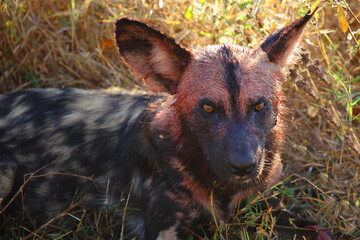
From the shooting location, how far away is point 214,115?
2.56 m

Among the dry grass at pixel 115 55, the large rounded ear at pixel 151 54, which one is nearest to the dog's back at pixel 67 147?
the large rounded ear at pixel 151 54

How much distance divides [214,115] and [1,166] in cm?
154

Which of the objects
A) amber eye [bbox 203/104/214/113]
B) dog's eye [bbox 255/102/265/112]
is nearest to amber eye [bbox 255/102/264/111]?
dog's eye [bbox 255/102/265/112]

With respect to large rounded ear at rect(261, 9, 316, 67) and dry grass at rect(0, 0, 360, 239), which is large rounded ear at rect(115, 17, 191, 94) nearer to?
large rounded ear at rect(261, 9, 316, 67)

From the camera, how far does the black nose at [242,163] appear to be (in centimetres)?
238

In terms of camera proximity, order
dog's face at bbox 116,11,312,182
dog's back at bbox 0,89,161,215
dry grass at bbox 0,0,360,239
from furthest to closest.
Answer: dry grass at bbox 0,0,360,239
dog's back at bbox 0,89,161,215
dog's face at bbox 116,11,312,182

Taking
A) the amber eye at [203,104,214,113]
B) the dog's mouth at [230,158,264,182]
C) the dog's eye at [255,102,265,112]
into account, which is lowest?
the dog's mouth at [230,158,264,182]

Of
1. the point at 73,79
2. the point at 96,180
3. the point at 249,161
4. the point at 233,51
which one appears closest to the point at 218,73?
the point at 233,51

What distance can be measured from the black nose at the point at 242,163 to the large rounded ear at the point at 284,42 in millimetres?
690

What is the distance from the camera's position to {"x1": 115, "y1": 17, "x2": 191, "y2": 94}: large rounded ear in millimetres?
2631

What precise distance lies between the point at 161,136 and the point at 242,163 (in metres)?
0.63

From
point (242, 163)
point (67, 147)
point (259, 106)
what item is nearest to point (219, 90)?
point (259, 106)

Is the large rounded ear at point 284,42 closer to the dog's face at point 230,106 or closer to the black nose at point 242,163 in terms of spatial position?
the dog's face at point 230,106

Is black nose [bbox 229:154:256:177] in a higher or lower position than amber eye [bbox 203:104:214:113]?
lower
